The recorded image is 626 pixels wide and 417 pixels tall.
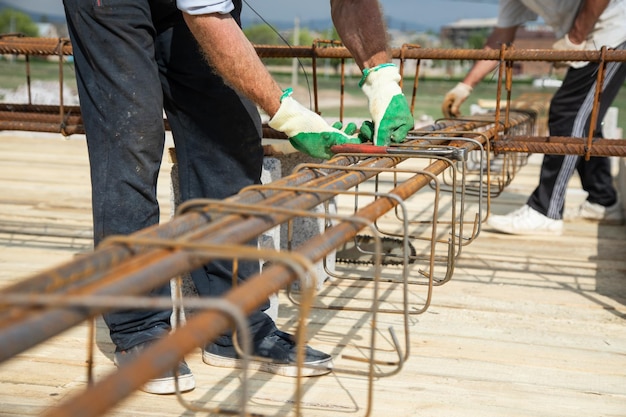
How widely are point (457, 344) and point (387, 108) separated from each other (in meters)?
0.92

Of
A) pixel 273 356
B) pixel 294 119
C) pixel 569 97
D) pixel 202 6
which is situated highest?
pixel 202 6

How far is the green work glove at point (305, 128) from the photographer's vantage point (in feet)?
7.64

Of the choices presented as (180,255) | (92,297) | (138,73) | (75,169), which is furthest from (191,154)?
(75,169)

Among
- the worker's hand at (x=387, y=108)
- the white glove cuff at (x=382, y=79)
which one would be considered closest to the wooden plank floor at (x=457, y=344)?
the worker's hand at (x=387, y=108)

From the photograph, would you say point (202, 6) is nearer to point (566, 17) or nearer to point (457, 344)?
point (457, 344)

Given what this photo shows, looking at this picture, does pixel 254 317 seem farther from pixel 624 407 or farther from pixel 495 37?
pixel 495 37

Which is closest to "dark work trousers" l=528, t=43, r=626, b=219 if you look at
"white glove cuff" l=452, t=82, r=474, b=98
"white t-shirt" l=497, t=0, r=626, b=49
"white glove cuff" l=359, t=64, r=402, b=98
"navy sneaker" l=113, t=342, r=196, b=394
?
"white t-shirt" l=497, t=0, r=626, b=49

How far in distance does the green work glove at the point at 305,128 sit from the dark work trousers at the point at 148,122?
0.40m

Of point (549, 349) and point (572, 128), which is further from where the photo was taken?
point (572, 128)

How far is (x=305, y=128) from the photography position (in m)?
2.35

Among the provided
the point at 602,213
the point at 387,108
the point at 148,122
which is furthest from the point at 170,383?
the point at 602,213

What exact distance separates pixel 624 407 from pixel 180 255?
175 cm

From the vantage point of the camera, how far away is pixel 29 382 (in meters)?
2.43

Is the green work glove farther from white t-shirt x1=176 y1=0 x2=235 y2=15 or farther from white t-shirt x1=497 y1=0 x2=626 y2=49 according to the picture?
white t-shirt x1=497 y1=0 x2=626 y2=49
